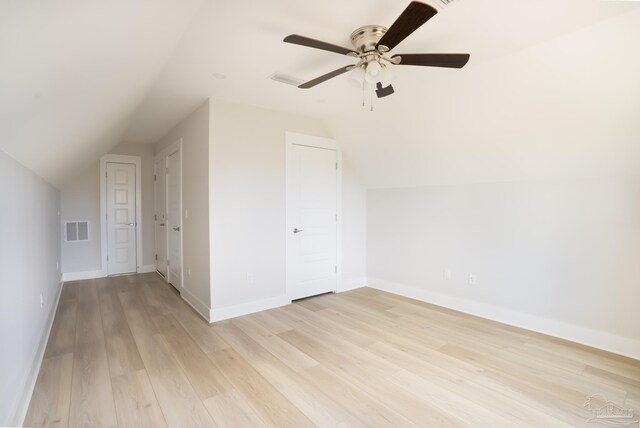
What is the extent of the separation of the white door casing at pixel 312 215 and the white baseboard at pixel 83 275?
3645 millimetres

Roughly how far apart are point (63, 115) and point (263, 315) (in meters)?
2.54

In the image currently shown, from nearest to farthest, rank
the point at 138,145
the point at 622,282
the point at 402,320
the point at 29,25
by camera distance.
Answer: the point at 29,25 → the point at 622,282 → the point at 402,320 → the point at 138,145

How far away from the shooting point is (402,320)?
3.31m

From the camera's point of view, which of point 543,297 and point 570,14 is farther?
point 543,297

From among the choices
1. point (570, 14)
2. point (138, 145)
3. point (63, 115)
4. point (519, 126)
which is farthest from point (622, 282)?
point (138, 145)

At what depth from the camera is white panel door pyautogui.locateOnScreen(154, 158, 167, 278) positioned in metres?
4.91

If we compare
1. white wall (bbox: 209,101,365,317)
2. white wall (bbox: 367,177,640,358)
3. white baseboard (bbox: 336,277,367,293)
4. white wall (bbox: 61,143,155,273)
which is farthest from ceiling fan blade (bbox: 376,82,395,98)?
white wall (bbox: 61,143,155,273)

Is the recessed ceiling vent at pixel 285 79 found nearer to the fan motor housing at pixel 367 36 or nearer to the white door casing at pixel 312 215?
the fan motor housing at pixel 367 36

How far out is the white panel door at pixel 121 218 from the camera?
5325 millimetres

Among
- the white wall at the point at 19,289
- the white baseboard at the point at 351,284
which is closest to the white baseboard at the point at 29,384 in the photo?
the white wall at the point at 19,289

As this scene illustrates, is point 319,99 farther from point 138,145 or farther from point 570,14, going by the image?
point 138,145

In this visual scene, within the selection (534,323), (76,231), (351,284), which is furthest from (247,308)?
(76,231)

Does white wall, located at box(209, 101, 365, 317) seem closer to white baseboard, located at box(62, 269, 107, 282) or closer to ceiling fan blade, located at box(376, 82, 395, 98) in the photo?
ceiling fan blade, located at box(376, 82, 395, 98)

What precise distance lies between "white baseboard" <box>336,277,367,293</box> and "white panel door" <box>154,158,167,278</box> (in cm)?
289
